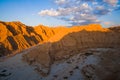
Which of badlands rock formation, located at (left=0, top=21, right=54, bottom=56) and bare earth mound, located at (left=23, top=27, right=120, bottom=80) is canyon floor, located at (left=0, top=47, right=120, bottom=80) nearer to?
bare earth mound, located at (left=23, top=27, right=120, bottom=80)

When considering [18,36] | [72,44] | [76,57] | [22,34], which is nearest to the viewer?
[76,57]

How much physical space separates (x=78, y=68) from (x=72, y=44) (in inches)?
276

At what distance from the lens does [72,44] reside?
33.7m

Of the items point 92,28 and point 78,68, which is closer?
point 78,68

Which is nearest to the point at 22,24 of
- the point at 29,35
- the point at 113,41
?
the point at 29,35

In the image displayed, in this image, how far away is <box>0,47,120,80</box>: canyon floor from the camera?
85.5 feet

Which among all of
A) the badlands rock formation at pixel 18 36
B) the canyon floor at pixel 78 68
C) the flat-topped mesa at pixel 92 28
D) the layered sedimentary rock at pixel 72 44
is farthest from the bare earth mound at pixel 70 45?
the badlands rock formation at pixel 18 36

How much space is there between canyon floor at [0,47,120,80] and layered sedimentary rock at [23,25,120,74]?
4.75ft

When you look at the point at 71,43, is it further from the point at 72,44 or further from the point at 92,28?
the point at 92,28

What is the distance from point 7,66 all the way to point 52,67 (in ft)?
23.3

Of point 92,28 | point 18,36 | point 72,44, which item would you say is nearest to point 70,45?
point 72,44

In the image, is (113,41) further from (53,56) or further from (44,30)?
(44,30)

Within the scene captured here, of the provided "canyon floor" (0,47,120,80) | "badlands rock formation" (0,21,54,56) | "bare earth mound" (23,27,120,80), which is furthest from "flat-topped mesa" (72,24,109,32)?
"badlands rock formation" (0,21,54,56)

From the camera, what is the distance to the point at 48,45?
34.6 metres
